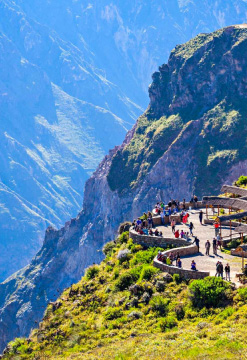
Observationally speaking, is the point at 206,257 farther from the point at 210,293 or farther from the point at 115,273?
the point at 210,293

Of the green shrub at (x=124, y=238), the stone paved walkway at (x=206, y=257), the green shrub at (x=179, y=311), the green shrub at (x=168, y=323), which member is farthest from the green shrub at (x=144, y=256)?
the green shrub at (x=168, y=323)

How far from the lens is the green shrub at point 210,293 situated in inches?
1796

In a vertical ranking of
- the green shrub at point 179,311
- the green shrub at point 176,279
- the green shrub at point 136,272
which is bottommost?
the green shrub at point 179,311

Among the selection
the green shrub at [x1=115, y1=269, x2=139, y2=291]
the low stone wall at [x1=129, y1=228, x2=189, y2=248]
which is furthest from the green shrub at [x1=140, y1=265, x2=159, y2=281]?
the low stone wall at [x1=129, y1=228, x2=189, y2=248]

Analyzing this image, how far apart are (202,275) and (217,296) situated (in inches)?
125

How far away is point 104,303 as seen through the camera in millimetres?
53125

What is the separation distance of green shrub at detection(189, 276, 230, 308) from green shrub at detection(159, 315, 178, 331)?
1.66 m

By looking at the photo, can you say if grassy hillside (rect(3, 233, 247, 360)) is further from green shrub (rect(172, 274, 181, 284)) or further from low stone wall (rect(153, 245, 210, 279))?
low stone wall (rect(153, 245, 210, 279))

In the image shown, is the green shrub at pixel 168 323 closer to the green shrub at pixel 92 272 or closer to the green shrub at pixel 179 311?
the green shrub at pixel 179 311

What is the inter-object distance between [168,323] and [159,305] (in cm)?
246

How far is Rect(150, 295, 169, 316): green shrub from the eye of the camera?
47.4m

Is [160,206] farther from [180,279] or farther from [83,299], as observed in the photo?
[180,279]

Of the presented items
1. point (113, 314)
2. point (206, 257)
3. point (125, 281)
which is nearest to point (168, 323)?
point (113, 314)

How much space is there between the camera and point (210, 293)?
1804 inches
